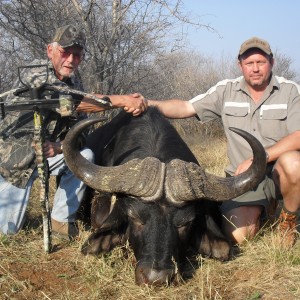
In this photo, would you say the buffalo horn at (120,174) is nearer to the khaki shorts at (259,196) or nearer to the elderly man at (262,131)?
the elderly man at (262,131)

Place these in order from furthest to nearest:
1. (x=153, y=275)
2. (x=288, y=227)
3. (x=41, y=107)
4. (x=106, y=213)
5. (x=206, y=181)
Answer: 1. (x=288, y=227)
2. (x=106, y=213)
3. (x=41, y=107)
4. (x=206, y=181)
5. (x=153, y=275)

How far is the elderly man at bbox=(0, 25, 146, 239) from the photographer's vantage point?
17.6 feet

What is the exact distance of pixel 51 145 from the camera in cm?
508

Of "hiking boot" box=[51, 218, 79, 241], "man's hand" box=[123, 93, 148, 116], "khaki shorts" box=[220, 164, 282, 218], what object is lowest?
"hiking boot" box=[51, 218, 79, 241]

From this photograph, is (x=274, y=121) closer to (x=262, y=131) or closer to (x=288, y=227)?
(x=262, y=131)

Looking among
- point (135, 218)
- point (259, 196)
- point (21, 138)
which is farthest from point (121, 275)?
point (259, 196)

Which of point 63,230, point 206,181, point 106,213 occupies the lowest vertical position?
point 63,230

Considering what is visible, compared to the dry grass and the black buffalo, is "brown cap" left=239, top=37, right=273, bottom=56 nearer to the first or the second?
the black buffalo

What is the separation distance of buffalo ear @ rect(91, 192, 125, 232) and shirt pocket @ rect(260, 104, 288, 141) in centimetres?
200

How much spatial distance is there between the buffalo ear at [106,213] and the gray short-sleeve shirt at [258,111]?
5.64 feet

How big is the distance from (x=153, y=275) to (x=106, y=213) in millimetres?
1346

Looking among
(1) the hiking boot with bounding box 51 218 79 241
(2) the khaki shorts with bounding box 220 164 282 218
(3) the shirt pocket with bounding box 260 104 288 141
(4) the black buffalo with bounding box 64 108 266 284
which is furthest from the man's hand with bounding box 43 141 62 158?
(3) the shirt pocket with bounding box 260 104 288 141

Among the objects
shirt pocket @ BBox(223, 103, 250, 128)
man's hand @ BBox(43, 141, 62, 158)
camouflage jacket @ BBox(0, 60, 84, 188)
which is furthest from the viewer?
shirt pocket @ BBox(223, 103, 250, 128)

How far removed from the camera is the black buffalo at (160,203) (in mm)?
4156
